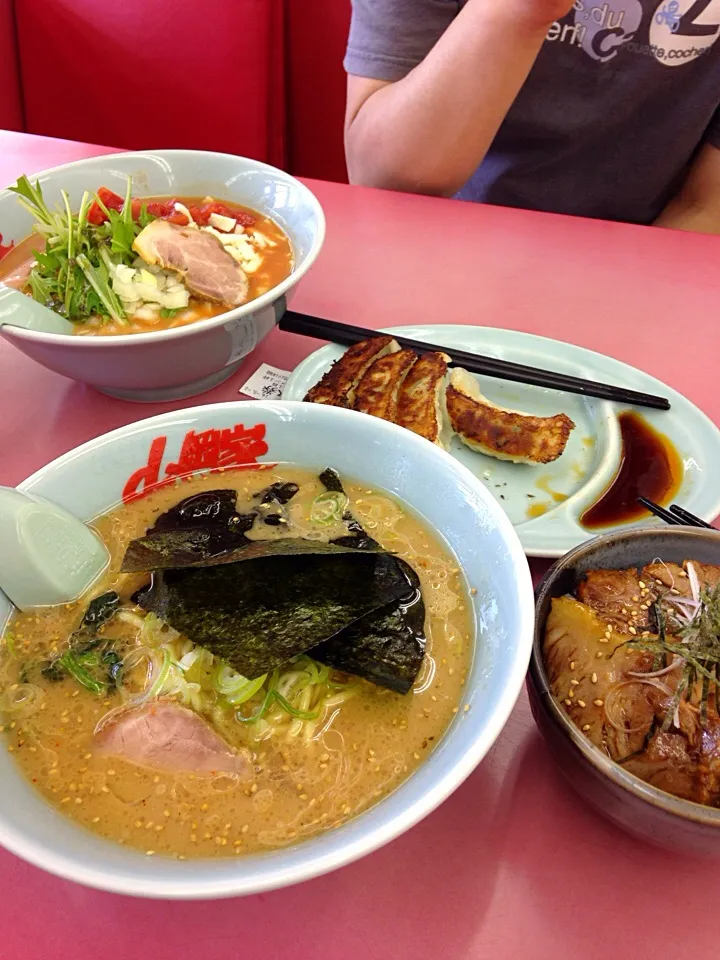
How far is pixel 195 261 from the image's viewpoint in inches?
51.6

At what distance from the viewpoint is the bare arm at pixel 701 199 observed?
196 centimetres

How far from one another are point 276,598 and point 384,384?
1.90 ft

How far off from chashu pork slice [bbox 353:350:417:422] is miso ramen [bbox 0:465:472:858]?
372 mm

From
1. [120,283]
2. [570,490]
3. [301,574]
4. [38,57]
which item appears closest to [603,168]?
[570,490]

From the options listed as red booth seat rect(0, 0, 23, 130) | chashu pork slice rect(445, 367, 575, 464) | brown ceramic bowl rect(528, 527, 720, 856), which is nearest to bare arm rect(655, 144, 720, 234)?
chashu pork slice rect(445, 367, 575, 464)

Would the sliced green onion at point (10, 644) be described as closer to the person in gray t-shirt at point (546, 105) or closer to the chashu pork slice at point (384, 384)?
Answer: the chashu pork slice at point (384, 384)

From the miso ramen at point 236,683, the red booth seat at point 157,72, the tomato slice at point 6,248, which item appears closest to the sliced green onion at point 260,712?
the miso ramen at point 236,683

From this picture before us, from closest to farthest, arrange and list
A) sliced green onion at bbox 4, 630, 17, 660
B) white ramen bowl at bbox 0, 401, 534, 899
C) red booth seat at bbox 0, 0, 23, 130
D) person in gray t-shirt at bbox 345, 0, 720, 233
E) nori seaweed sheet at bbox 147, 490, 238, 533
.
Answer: white ramen bowl at bbox 0, 401, 534, 899
sliced green onion at bbox 4, 630, 17, 660
nori seaweed sheet at bbox 147, 490, 238, 533
person in gray t-shirt at bbox 345, 0, 720, 233
red booth seat at bbox 0, 0, 23, 130

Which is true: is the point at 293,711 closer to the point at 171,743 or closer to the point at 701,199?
the point at 171,743

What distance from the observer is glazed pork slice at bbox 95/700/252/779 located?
0.71m

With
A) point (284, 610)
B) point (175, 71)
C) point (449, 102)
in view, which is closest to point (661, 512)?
point (284, 610)

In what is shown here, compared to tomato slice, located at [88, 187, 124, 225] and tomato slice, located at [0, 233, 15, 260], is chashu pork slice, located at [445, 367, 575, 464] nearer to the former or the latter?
tomato slice, located at [88, 187, 124, 225]

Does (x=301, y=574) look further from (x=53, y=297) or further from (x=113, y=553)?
(x=53, y=297)

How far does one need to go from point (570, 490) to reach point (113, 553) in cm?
76
